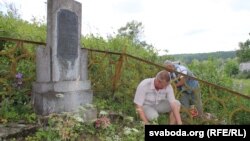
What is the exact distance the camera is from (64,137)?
5.64 meters

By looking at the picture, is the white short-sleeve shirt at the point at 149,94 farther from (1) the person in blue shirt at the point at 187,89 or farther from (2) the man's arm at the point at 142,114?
(1) the person in blue shirt at the point at 187,89

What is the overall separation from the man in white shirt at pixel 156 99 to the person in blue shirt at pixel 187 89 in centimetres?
93

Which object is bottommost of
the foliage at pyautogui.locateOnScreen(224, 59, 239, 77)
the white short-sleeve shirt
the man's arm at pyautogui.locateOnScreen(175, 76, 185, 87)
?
the white short-sleeve shirt

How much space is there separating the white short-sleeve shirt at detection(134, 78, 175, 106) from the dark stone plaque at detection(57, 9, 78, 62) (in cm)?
117

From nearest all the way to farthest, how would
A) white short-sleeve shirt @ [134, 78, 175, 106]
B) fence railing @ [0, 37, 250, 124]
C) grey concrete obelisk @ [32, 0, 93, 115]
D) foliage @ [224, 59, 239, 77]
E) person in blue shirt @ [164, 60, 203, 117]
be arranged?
1. grey concrete obelisk @ [32, 0, 93, 115]
2. white short-sleeve shirt @ [134, 78, 175, 106]
3. fence railing @ [0, 37, 250, 124]
4. person in blue shirt @ [164, 60, 203, 117]
5. foliage @ [224, 59, 239, 77]

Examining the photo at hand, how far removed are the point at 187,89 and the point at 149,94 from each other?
1.45 metres

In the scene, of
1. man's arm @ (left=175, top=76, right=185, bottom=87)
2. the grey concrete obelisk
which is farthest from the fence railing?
the grey concrete obelisk

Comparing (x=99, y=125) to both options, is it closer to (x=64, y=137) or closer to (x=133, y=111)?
(x=64, y=137)

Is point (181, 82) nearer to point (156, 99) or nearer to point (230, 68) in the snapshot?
point (156, 99)

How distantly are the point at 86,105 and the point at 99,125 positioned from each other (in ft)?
1.83

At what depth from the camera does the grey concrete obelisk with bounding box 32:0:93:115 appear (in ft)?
21.2

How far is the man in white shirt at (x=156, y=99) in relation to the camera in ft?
21.4

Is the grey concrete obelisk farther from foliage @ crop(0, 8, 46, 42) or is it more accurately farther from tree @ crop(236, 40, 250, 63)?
tree @ crop(236, 40, 250, 63)

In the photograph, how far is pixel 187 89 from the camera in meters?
7.97
